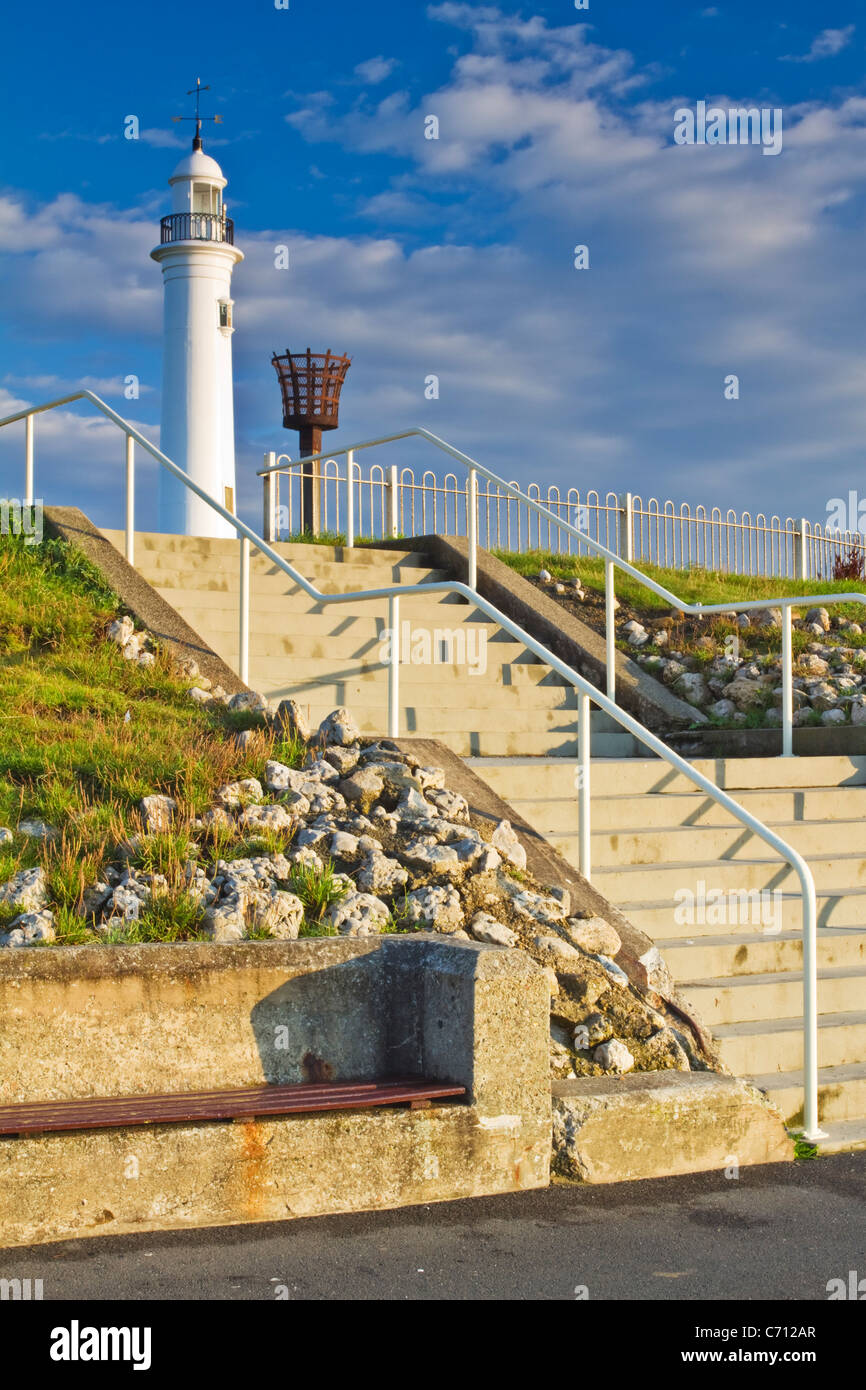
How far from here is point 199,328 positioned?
2552 cm

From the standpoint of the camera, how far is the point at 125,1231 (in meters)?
4.18

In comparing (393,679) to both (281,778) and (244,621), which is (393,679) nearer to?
(281,778)

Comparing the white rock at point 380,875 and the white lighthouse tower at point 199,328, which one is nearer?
the white rock at point 380,875

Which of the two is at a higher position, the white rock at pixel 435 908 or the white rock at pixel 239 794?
the white rock at pixel 239 794

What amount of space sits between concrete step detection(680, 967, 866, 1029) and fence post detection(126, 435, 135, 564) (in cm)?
585

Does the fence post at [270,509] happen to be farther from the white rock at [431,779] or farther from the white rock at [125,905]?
the white rock at [125,905]

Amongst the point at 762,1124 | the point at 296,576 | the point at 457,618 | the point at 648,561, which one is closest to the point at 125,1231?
the point at 762,1124

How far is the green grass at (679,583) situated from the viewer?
44.9ft

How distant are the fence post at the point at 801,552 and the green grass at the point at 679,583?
1264 millimetres

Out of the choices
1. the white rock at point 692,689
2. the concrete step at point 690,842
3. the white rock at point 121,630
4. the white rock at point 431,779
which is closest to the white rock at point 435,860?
the white rock at point 431,779

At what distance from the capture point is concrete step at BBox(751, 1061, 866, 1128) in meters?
5.52

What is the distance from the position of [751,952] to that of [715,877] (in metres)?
0.61

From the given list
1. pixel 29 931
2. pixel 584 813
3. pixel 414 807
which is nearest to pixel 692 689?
pixel 584 813

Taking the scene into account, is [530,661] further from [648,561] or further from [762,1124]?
[648,561]
